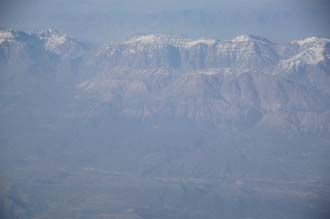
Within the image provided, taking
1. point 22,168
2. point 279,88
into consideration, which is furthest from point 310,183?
point 279,88

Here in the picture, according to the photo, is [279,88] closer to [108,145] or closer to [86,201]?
[108,145]

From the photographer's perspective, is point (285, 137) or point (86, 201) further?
point (285, 137)

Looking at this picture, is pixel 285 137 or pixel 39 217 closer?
pixel 39 217

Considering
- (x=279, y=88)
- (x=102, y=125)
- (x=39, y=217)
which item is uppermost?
(x=279, y=88)

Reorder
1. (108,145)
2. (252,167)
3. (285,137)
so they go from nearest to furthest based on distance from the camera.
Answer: (252,167) → (108,145) → (285,137)

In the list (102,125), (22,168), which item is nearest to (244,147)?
(102,125)

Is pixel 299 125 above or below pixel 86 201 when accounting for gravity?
above

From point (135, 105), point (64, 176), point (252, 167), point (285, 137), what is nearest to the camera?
point (64, 176)

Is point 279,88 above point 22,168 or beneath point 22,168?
above

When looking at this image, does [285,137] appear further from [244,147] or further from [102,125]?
[102,125]
